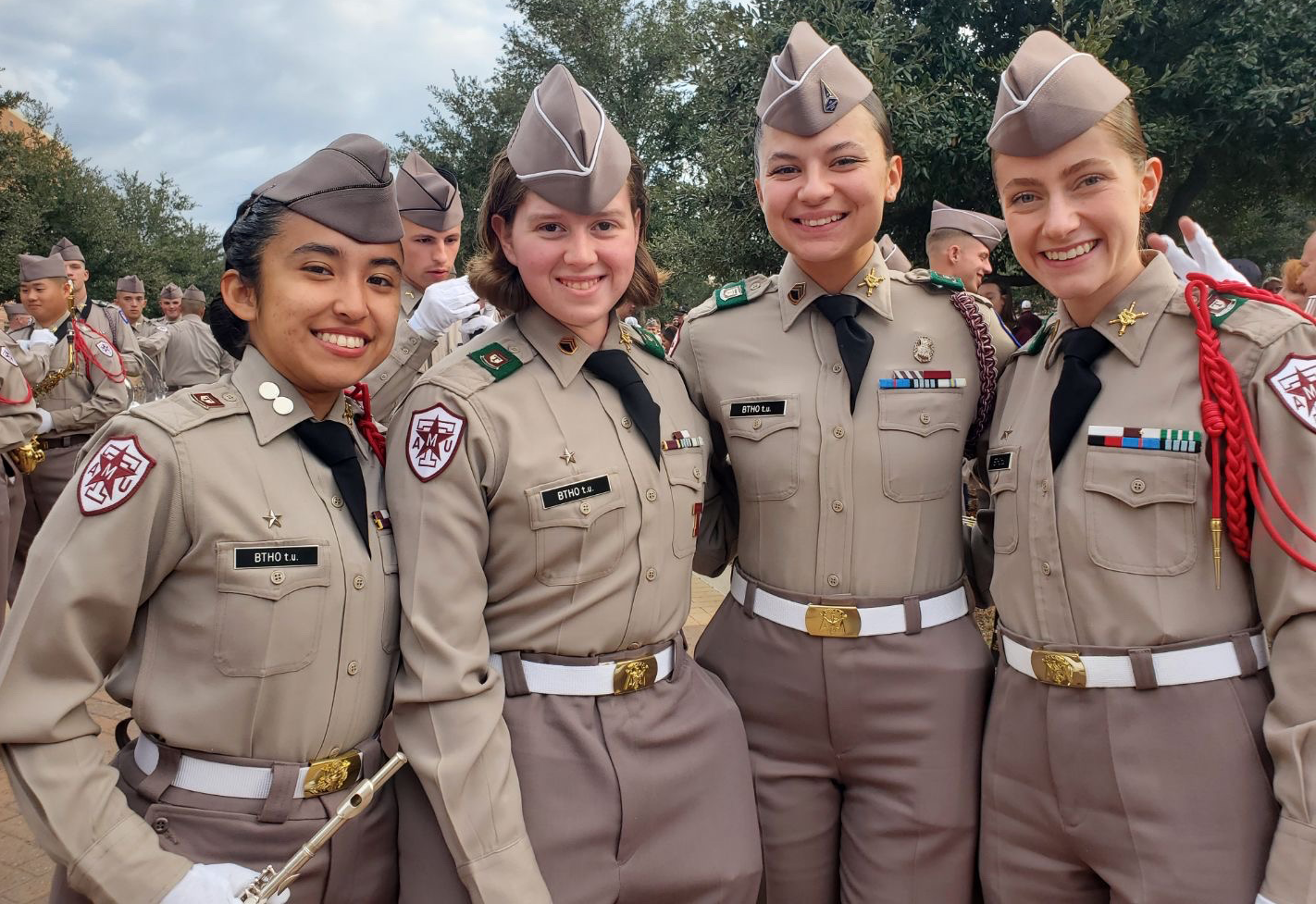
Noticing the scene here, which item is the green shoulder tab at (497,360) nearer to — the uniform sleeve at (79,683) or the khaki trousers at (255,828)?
the uniform sleeve at (79,683)

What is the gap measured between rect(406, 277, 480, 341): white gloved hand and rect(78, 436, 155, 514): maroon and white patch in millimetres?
1558

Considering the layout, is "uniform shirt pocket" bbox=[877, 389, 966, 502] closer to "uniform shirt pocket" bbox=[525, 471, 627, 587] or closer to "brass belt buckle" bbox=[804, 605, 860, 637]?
"brass belt buckle" bbox=[804, 605, 860, 637]

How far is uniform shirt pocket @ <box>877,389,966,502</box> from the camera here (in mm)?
2383

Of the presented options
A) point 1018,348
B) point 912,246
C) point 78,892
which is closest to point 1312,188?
point 912,246

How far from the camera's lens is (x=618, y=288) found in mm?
2248

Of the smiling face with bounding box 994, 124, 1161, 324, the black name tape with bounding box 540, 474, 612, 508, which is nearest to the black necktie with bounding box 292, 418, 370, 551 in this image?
the black name tape with bounding box 540, 474, 612, 508

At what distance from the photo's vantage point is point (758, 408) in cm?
251

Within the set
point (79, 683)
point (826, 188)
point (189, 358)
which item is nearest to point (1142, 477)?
point (826, 188)

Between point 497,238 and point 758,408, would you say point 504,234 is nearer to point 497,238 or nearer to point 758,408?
point 497,238

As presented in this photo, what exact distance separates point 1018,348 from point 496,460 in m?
1.39

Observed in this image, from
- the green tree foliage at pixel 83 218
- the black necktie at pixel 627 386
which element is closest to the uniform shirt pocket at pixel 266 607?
the black necktie at pixel 627 386

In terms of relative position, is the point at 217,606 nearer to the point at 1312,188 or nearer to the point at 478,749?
the point at 478,749

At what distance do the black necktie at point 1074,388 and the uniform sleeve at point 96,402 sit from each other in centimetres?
595

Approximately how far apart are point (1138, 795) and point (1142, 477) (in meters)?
0.63
